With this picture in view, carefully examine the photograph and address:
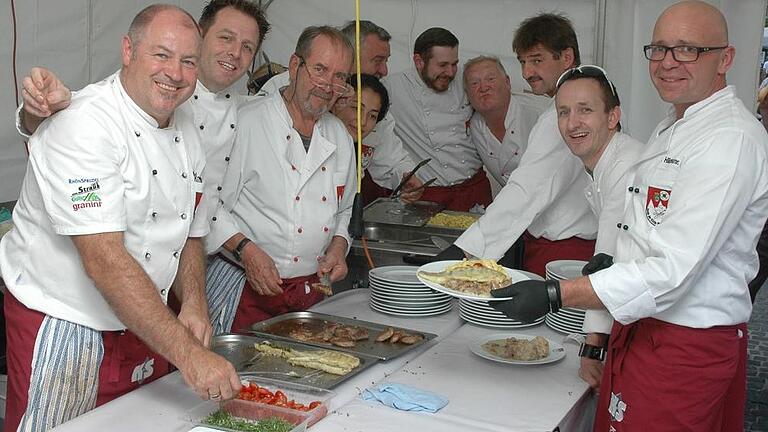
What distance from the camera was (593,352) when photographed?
7.27 feet

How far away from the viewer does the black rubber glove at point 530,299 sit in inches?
77.9

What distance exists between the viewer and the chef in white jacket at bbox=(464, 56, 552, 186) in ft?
13.4

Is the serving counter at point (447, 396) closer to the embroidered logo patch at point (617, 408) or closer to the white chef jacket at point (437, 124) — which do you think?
the embroidered logo patch at point (617, 408)

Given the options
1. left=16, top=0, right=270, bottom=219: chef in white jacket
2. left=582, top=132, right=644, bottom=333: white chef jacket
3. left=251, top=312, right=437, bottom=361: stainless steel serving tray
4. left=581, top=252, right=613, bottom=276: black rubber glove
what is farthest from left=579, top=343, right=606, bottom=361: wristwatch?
left=16, top=0, right=270, bottom=219: chef in white jacket

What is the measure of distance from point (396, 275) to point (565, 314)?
593 mm

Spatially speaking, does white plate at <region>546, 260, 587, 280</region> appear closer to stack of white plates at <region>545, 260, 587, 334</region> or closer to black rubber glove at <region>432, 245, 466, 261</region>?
stack of white plates at <region>545, 260, 587, 334</region>

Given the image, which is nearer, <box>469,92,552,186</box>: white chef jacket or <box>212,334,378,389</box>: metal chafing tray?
<box>212,334,378,389</box>: metal chafing tray

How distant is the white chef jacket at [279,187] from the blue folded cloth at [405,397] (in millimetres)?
927

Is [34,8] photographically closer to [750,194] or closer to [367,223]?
[367,223]

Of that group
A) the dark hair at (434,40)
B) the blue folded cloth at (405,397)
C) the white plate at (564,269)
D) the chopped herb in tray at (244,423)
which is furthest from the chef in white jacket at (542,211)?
the dark hair at (434,40)

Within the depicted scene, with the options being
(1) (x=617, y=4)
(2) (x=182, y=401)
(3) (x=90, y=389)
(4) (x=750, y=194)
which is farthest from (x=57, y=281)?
(1) (x=617, y=4)

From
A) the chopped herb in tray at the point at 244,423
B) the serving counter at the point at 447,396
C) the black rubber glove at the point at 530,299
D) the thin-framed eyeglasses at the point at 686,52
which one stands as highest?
the thin-framed eyeglasses at the point at 686,52

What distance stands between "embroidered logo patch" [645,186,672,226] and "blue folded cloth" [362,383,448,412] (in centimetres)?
65

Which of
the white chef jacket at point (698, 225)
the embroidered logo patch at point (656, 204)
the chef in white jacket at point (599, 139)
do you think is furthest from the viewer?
the chef in white jacket at point (599, 139)
